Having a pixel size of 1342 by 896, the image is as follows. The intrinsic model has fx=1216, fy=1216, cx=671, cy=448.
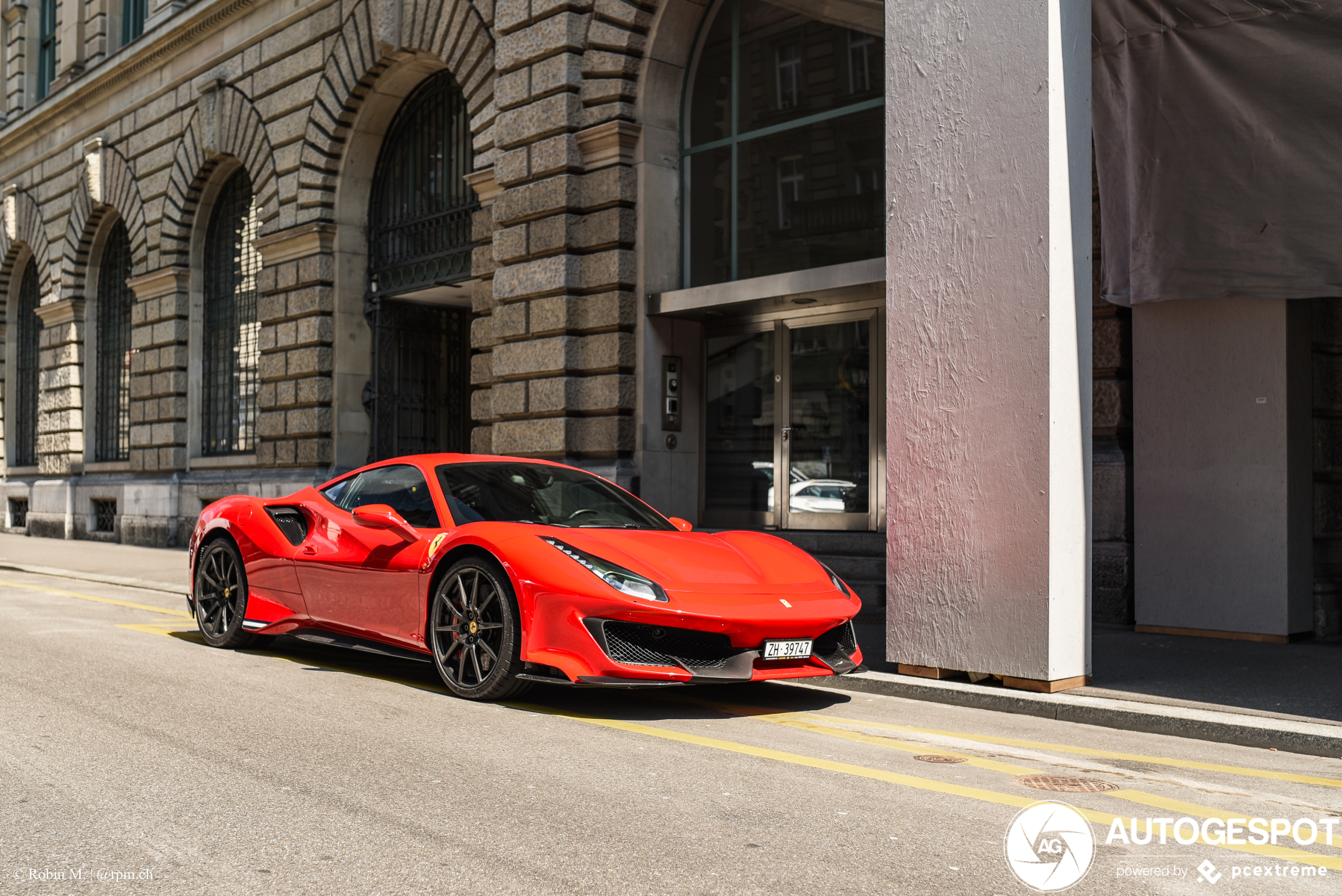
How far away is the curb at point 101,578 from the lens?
13375 mm

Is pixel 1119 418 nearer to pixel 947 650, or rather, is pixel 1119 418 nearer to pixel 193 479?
pixel 947 650

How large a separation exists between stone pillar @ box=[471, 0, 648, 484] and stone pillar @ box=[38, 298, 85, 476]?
14.9 meters

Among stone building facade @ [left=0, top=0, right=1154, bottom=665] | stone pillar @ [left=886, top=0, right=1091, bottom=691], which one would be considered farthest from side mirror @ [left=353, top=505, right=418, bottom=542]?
stone building facade @ [left=0, top=0, right=1154, bottom=665]

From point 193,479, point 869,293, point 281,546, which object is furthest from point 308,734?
point 193,479

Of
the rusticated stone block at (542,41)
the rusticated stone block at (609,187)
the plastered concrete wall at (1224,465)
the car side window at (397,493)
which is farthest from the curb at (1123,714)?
the rusticated stone block at (542,41)

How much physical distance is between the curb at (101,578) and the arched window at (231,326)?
13.4ft

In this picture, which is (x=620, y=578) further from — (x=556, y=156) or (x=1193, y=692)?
(x=556, y=156)

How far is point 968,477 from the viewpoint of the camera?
7.09m

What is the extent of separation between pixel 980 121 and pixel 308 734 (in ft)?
16.5

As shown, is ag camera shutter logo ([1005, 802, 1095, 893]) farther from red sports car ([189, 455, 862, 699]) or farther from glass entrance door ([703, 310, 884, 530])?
glass entrance door ([703, 310, 884, 530])

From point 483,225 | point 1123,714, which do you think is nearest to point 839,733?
point 1123,714

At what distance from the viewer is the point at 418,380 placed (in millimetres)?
18062

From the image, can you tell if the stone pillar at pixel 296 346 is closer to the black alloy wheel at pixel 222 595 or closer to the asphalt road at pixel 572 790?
the black alloy wheel at pixel 222 595

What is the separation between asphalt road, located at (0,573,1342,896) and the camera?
11.5ft
